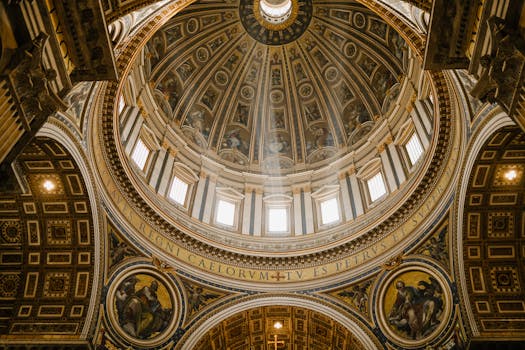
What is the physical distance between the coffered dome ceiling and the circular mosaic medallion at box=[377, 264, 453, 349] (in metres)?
9.52

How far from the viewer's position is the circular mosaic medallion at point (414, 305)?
17.4 meters

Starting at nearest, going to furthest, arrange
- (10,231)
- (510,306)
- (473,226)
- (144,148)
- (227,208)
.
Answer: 1. (510,306)
2. (473,226)
3. (10,231)
4. (144,148)
5. (227,208)

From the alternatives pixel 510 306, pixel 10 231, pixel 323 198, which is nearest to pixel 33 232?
pixel 10 231

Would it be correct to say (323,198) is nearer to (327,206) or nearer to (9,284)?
(327,206)

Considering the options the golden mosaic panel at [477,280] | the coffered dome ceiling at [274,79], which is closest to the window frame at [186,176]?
the coffered dome ceiling at [274,79]

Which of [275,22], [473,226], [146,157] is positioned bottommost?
[473,226]

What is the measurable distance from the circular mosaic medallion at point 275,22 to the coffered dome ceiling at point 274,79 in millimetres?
62

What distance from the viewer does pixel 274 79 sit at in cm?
3177

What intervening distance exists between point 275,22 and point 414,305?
19947 millimetres

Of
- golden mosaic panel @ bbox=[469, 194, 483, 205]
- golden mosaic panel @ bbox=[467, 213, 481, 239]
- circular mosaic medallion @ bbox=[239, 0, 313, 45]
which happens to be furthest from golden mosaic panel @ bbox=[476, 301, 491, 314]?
circular mosaic medallion @ bbox=[239, 0, 313, 45]

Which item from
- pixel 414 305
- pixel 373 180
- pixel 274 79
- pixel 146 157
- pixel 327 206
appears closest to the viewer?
pixel 414 305

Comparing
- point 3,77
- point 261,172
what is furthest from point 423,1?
point 261,172

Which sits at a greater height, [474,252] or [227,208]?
[227,208]

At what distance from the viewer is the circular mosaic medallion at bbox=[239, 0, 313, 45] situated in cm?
3059
